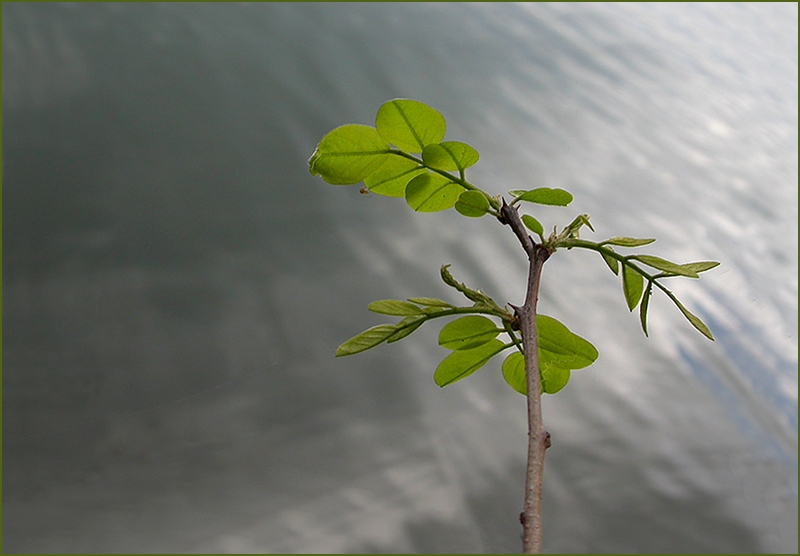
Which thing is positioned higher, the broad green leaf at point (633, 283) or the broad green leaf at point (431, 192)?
the broad green leaf at point (431, 192)

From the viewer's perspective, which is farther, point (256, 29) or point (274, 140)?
point (256, 29)

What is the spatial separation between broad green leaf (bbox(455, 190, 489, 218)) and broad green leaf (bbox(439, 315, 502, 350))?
0.07 feet

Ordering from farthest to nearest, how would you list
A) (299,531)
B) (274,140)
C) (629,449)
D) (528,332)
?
(274,140)
(629,449)
(299,531)
(528,332)

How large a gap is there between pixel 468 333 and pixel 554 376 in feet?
0.07

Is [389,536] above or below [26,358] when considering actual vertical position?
below

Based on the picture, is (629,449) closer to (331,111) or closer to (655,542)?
(655,542)

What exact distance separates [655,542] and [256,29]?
3.17 ft

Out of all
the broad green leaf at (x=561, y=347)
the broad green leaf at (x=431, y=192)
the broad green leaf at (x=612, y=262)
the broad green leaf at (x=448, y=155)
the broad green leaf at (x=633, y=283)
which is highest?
the broad green leaf at (x=448, y=155)

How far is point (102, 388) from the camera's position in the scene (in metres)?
0.74

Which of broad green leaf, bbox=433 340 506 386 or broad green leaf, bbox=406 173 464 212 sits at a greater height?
broad green leaf, bbox=406 173 464 212

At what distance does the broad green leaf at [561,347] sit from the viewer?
0.43 feet

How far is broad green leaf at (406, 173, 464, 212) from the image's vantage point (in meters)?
0.13

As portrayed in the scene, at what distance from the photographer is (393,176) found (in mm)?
131

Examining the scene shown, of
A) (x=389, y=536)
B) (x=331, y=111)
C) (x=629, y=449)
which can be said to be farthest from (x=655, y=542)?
(x=331, y=111)
